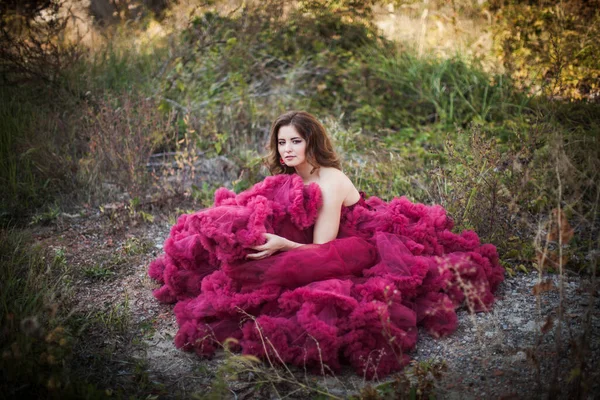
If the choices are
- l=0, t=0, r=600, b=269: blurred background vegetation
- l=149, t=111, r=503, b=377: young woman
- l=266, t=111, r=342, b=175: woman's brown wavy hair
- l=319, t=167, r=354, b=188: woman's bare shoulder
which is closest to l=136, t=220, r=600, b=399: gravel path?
l=149, t=111, r=503, b=377: young woman

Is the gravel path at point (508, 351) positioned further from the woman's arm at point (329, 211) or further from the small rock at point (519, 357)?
the woman's arm at point (329, 211)

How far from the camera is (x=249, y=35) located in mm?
6602

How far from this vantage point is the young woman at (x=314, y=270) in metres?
2.41

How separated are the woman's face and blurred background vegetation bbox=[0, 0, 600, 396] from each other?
124cm

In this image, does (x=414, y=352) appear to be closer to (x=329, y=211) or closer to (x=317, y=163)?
(x=329, y=211)

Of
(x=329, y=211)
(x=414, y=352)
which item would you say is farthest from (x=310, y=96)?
(x=414, y=352)

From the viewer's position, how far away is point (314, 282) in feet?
8.67

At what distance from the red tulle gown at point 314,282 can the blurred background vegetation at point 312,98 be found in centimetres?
82

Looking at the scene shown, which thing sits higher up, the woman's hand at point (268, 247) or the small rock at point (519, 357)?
the woman's hand at point (268, 247)

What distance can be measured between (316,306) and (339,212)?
67cm

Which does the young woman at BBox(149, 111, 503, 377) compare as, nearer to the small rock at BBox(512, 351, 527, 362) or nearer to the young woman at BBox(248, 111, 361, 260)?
the young woman at BBox(248, 111, 361, 260)

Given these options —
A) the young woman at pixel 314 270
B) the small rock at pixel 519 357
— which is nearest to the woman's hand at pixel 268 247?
the young woman at pixel 314 270

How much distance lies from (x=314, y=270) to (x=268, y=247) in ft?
0.93

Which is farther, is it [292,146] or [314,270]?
[292,146]
